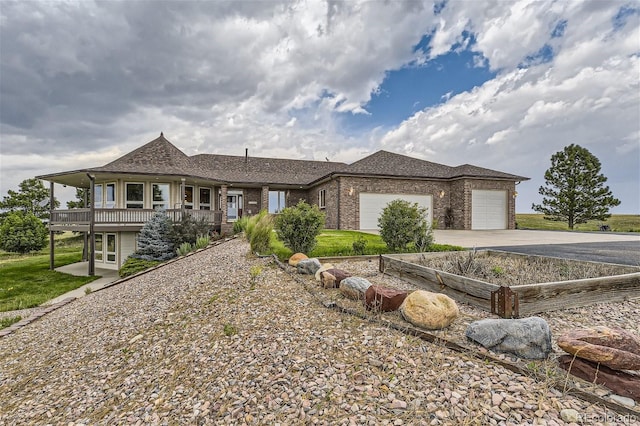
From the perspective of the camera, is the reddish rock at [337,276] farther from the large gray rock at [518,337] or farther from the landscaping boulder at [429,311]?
the large gray rock at [518,337]

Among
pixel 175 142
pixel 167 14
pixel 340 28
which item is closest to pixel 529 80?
pixel 340 28

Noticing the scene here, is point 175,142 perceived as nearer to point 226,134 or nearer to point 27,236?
point 226,134

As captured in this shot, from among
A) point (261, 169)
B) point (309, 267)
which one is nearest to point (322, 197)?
point (261, 169)

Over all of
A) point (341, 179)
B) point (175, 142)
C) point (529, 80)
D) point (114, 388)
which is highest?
point (529, 80)

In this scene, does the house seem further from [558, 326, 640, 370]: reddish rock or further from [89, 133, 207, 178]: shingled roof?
[558, 326, 640, 370]: reddish rock

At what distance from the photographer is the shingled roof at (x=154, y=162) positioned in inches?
567

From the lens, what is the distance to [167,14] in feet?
30.9

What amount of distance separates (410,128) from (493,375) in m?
17.1

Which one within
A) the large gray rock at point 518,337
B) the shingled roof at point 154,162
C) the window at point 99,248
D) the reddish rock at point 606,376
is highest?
the shingled roof at point 154,162

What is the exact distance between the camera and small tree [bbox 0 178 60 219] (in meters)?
27.3

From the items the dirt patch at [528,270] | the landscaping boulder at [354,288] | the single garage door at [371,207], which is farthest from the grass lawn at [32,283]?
the single garage door at [371,207]

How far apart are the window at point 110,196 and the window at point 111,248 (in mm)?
1549

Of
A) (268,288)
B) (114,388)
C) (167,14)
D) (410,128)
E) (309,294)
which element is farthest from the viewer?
(410,128)

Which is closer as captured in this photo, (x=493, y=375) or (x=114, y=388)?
(x=493, y=375)
